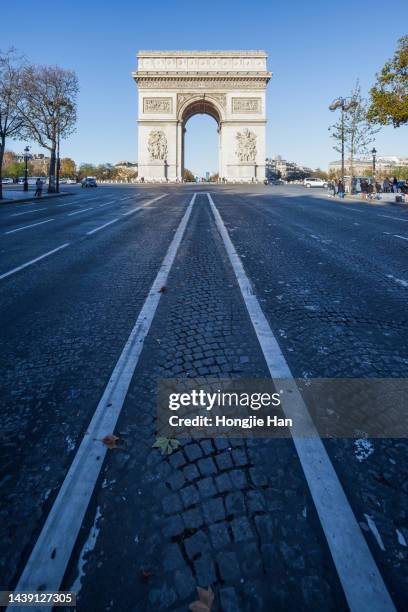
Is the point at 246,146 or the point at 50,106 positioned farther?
the point at 246,146

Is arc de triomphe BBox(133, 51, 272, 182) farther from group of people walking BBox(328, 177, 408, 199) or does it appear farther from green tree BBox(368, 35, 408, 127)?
green tree BBox(368, 35, 408, 127)

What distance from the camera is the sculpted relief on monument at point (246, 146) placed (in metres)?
56.2

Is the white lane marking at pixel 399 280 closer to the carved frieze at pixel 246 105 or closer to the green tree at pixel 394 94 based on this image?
the green tree at pixel 394 94

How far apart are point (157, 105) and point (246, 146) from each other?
14.5 m

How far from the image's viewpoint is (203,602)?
4.36 feet

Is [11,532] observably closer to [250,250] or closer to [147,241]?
[250,250]

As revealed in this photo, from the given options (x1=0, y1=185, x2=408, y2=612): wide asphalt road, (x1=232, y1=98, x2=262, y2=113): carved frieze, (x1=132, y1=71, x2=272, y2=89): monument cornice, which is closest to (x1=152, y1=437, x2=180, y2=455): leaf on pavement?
(x1=0, y1=185, x2=408, y2=612): wide asphalt road

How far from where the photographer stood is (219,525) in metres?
1.59

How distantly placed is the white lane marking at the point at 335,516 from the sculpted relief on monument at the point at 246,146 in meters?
58.9

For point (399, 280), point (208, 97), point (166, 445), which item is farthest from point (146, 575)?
point (208, 97)

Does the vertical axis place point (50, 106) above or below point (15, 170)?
below

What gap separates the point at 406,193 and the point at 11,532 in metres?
31.3

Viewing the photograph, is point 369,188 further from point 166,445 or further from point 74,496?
point 74,496

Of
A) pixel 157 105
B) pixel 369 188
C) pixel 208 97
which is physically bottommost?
pixel 369 188
